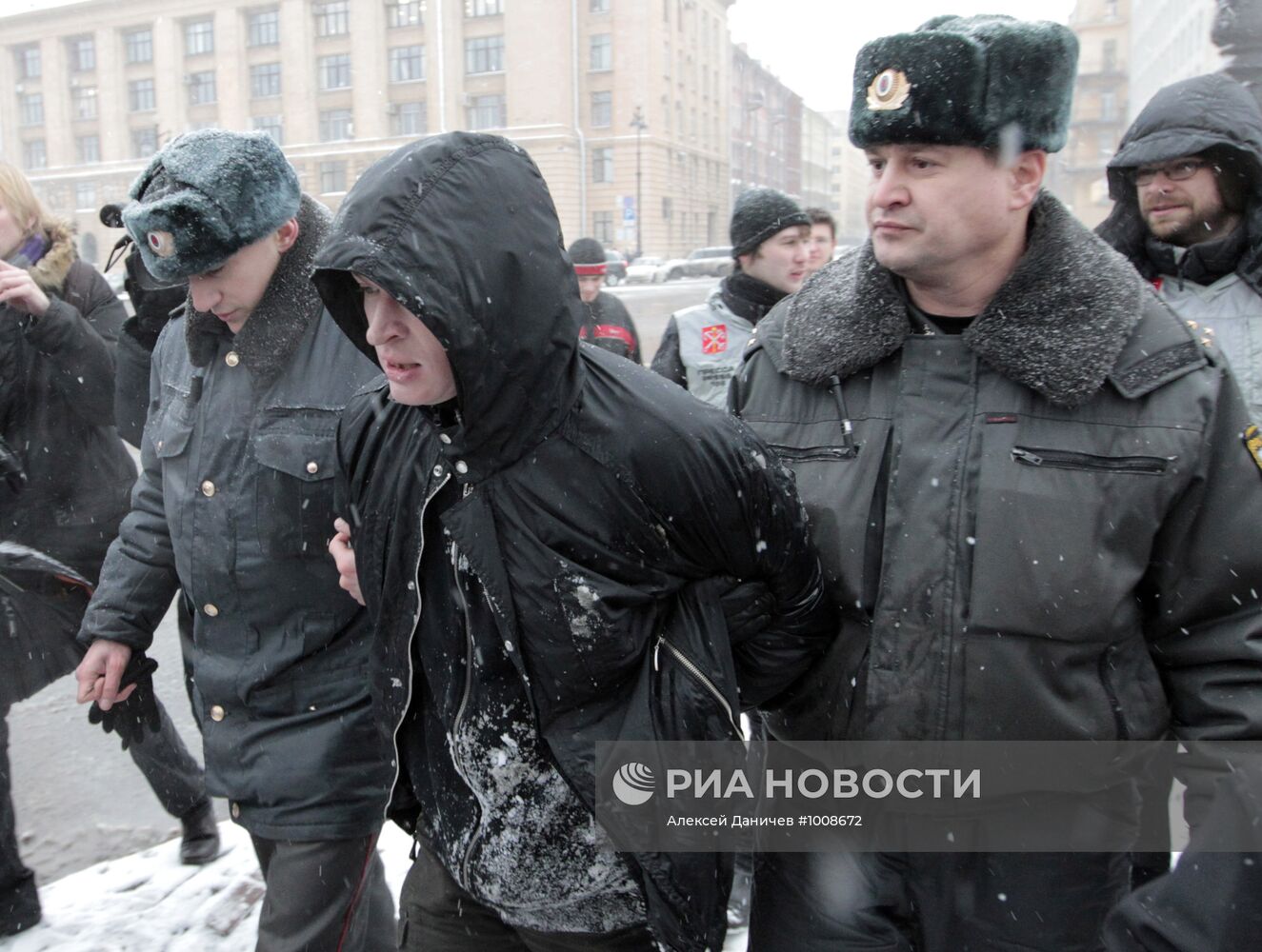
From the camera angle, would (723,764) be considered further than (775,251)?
No

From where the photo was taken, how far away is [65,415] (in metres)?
3.54

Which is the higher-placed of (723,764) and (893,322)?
(893,322)

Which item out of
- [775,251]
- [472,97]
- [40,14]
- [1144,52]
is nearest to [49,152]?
[40,14]

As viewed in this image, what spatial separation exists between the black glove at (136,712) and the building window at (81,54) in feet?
226

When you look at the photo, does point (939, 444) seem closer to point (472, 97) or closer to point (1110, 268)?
point (1110, 268)

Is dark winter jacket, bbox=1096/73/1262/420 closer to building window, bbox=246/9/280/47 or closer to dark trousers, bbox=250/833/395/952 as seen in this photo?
dark trousers, bbox=250/833/395/952

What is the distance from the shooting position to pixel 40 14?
196 feet

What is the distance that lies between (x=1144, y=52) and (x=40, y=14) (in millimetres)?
64261

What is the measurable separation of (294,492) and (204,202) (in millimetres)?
654

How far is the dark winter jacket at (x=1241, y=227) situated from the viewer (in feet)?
9.92

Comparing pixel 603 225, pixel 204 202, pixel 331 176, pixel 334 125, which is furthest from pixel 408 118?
pixel 204 202

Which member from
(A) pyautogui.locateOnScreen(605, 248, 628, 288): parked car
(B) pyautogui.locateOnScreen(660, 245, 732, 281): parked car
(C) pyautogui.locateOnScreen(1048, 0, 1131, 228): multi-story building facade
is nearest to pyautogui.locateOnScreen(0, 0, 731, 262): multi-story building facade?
(B) pyautogui.locateOnScreen(660, 245, 732, 281): parked car

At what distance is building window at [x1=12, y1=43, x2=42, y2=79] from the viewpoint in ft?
203

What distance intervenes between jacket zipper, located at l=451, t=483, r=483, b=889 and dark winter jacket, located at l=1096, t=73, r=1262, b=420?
228cm
